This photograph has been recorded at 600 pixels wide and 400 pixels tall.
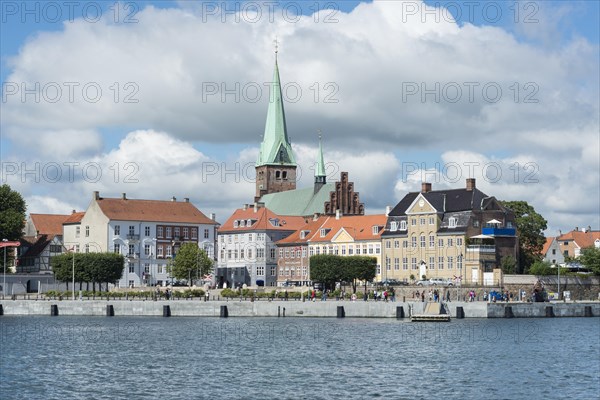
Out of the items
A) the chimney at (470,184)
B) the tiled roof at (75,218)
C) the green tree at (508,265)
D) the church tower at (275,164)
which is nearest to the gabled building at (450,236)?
the chimney at (470,184)

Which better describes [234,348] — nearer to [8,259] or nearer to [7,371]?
[7,371]

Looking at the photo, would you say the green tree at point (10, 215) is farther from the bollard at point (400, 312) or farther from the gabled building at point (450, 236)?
the bollard at point (400, 312)

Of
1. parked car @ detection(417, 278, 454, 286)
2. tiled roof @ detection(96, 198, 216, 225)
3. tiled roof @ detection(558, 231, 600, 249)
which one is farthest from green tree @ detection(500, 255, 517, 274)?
tiled roof @ detection(558, 231, 600, 249)

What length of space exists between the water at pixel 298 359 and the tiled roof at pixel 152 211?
46.6 m

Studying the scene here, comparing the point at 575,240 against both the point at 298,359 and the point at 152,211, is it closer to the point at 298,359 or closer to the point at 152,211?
the point at 152,211

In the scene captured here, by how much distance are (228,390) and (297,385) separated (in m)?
3.71

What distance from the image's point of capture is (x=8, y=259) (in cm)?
13500

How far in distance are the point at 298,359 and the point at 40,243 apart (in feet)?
300

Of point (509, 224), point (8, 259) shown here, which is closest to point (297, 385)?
point (509, 224)

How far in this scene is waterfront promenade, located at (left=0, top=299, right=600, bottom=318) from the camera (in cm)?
9912

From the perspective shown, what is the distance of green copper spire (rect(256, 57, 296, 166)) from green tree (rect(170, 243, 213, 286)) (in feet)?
159

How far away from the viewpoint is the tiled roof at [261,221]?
15362cm

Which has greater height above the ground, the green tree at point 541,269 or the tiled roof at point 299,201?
the tiled roof at point 299,201

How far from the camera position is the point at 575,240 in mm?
186375
